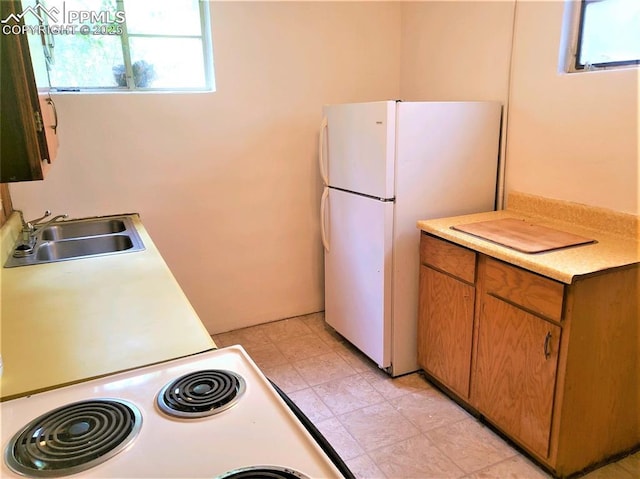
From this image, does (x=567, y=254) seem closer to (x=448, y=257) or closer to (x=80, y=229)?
(x=448, y=257)

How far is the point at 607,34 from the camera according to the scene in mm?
2127

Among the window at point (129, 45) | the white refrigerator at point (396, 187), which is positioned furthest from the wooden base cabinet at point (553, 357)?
the window at point (129, 45)

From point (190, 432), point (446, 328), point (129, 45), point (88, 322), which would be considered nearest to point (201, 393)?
point (190, 432)

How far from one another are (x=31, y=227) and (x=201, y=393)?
1.83 metres

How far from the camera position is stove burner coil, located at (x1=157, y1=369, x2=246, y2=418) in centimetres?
96

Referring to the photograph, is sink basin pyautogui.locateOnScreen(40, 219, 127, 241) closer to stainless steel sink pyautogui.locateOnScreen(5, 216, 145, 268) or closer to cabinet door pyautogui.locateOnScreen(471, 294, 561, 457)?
stainless steel sink pyautogui.locateOnScreen(5, 216, 145, 268)

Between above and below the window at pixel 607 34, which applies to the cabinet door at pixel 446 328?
below

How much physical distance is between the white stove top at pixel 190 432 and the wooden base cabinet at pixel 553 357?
4.05ft

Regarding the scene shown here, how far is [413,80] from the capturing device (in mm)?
3277

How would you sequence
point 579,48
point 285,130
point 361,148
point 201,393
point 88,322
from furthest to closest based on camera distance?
point 285,130 < point 361,148 < point 579,48 < point 88,322 < point 201,393

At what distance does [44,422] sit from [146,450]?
0.78ft

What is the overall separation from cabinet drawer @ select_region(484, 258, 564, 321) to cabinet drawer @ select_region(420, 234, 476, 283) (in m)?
0.10

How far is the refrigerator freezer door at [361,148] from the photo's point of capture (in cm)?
237

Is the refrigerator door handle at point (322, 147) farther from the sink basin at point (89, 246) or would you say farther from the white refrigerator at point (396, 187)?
the sink basin at point (89, 246)
